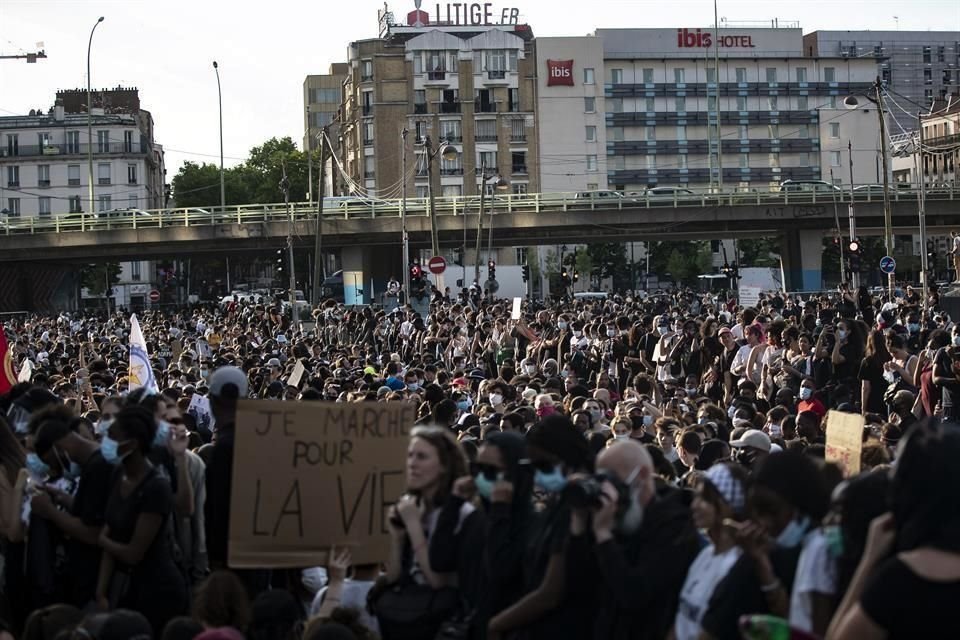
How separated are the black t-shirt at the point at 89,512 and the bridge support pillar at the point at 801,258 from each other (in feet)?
212

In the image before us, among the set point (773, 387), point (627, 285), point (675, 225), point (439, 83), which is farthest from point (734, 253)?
point (773, 387)

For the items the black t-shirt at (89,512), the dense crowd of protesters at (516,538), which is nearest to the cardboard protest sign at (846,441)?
the dense crowd of protesters at (516,538)

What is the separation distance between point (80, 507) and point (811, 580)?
395 cm

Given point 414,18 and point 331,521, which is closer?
point 331,521

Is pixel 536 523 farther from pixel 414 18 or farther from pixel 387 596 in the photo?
pixel 414 18

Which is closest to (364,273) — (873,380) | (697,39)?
(873,380)

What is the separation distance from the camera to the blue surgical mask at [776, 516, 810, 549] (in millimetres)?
4801

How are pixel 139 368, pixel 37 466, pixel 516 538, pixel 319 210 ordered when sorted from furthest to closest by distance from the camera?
pixel 319 210 < pixel 139 368 < pixel 37 466 < pixel 516 538

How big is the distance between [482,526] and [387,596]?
0.56m

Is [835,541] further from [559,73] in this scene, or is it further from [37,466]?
[559,73]

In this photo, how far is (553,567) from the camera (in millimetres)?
5539

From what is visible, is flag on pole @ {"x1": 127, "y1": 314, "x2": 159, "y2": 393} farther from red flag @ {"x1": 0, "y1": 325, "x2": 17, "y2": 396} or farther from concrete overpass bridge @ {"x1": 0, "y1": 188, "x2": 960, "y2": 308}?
concrete overpass bridge @ {"x1": 0, "y1": 188, "x2": 960, "y2": 308}

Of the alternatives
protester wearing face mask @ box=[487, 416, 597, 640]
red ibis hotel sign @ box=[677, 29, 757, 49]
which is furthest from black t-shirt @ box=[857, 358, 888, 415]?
red ibis hotel sign @ box=[677, 29, 757, 49]

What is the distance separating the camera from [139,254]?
71812 millimetres
